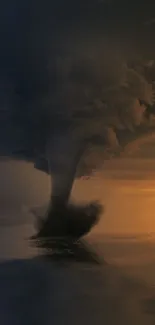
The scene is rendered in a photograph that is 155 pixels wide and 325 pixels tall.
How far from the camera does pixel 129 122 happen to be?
1.32 meters

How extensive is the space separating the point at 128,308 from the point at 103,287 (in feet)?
0.31

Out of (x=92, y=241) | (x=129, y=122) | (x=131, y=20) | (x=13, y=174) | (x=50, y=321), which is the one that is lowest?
(x=50, y=321)

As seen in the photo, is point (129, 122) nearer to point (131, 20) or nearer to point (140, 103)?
point (140, 103)

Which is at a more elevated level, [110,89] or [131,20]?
[131,20]

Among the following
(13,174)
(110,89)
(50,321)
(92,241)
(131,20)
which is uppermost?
(131,20)

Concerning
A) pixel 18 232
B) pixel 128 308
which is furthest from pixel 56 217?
pixel 128 308

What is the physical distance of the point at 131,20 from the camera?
1353mm

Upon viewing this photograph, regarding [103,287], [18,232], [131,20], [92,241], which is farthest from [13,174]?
[131,20]

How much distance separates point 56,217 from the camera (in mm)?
1291

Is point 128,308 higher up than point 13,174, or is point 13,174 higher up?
point 13,174

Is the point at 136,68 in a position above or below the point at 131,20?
below

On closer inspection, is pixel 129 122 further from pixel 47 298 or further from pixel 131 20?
pixel 47 298

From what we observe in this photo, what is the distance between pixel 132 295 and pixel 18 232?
38cm

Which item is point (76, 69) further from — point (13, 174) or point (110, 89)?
point (13, 174)
